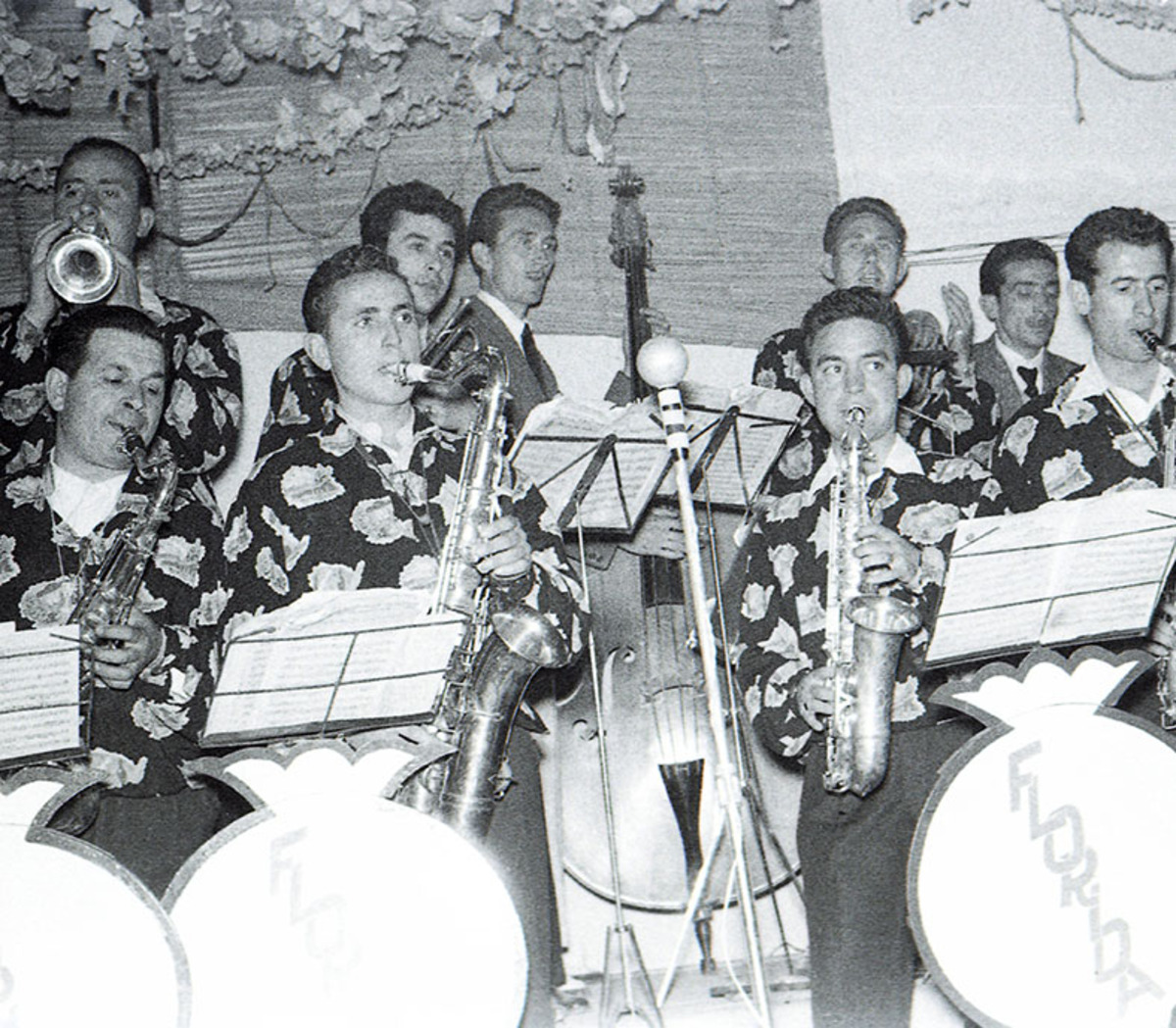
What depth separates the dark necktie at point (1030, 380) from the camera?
3.94 metres

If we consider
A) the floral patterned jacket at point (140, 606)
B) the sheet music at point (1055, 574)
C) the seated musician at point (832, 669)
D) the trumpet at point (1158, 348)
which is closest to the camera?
the sheet music at point (1055, 574)

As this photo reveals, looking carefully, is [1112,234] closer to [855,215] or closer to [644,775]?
[855,215]

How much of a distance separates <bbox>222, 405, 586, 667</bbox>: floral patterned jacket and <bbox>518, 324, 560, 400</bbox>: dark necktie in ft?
2.44

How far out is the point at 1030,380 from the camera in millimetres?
3967

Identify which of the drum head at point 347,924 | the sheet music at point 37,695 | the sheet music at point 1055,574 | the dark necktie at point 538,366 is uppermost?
the dark necktie at point 538,366

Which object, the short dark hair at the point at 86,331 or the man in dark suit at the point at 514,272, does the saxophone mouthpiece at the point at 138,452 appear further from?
the man in dark suit at the point at 514,272

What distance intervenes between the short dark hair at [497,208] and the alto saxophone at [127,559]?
3.84ft

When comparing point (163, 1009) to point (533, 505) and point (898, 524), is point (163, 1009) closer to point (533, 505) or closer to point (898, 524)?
point (533, 505)

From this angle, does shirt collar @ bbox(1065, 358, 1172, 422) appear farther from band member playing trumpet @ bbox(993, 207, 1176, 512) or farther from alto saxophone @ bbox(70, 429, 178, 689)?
alto saxophone @ bbox(70, 429, 178, 689)

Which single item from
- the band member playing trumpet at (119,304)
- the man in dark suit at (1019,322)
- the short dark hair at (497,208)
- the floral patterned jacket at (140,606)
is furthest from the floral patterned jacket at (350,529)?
the man in dark suit at (1019,322)

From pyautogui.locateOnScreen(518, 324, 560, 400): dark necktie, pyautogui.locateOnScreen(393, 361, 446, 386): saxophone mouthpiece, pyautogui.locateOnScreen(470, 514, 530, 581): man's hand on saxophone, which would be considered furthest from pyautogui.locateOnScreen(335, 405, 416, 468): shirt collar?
pyautogui.locateOnScreen(518, 324, 560, 400): dark necktie

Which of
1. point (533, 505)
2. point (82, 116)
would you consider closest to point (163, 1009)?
point (533, 505)

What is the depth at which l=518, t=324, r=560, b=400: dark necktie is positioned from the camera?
382cm

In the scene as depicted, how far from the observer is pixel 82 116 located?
387cm
